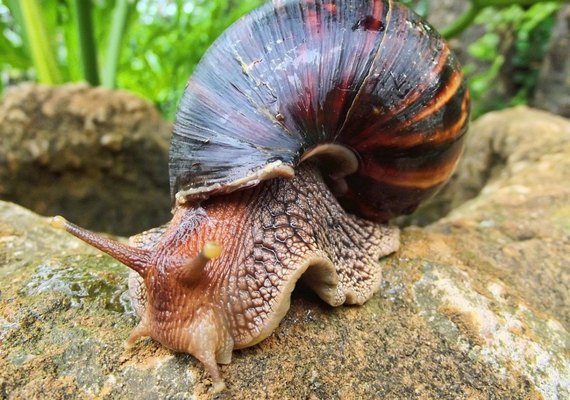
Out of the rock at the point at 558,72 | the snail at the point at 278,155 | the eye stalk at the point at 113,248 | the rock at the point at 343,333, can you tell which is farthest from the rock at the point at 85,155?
the rock at the point at 558,72

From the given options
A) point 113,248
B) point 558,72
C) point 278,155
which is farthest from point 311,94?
point 558,72

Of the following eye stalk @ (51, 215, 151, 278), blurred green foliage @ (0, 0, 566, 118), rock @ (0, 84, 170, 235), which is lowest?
rock @ (0, 84, 170, 235)

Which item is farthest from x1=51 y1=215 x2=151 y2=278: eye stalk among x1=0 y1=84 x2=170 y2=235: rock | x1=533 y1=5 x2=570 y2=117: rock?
x1=533 y1=5 x2=570 y2=117: rock

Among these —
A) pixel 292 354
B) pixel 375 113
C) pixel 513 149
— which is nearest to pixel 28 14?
pixel 375 113

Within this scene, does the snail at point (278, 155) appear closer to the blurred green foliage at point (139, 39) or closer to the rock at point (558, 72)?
the blurred green foliage at point (139, 39)

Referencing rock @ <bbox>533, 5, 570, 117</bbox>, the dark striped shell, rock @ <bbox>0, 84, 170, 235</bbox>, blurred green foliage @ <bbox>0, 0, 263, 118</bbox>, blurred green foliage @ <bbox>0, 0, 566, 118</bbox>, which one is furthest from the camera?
rock @ <bbox>533, 5, 570, 117</bbox>

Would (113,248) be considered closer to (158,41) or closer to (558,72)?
(158,41)

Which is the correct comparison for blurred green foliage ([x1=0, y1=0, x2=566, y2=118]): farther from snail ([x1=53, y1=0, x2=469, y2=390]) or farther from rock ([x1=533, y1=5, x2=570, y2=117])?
snail ([x1=53, y1=0, x2=469, y2=390])
